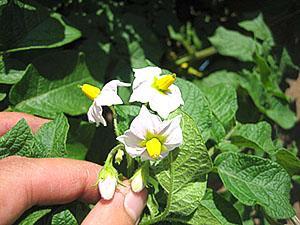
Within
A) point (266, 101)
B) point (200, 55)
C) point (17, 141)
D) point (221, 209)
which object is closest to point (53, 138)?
point (17, 141)

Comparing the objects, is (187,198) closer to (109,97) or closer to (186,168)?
(186,168)

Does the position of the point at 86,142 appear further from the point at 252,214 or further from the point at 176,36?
the point at 176,36

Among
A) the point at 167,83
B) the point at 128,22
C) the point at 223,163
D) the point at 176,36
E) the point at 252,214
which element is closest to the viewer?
the point at 167,83

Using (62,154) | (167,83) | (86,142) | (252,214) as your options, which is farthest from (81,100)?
(252,214)

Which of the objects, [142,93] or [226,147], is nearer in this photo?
[142,93]

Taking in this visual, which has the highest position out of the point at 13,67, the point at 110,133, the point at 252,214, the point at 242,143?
the point at 13,67

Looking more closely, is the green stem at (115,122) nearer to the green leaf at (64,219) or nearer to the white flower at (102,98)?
the white flower at (102,98)
